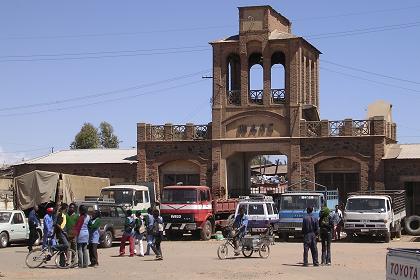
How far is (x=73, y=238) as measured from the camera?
69.7ft

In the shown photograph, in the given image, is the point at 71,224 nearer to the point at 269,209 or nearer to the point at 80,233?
the point at 80,233

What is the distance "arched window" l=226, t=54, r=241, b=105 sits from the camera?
1759 inches

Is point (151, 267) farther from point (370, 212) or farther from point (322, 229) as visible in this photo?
point (370, 212)

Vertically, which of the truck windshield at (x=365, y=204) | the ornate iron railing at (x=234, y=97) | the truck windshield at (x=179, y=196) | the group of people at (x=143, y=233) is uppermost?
the ornate iron railing at (x=234, y=97)

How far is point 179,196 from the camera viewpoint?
3419 centimetres

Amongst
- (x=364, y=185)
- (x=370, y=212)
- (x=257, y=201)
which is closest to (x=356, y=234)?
(x=370, y=212)

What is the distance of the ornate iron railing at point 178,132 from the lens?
45.2 m

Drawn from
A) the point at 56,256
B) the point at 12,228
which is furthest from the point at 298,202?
the point at 56,256

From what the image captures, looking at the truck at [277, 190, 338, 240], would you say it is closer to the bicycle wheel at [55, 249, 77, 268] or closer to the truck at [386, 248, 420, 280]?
the bicycle wheel at [55, 249, 77, 268]

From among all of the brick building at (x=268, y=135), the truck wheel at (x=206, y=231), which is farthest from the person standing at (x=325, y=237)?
the brick building at (x=268, y=135)

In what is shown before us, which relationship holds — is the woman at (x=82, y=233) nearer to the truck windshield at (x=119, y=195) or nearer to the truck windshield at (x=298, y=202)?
the truck windshield at (x=119, y=195)

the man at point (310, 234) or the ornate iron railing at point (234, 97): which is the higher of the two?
the ornate iron railing at point (234, 97)

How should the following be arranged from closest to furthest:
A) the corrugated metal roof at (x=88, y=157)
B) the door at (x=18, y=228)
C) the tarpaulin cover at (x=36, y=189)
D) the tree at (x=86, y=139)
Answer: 1. the door at (x=18, y=228)
2. the tarpaulin cover at (x=36, y=189)
3. the corrugated metal roof at (x=88, y=157)
4. the tree at (x=86, y=139)

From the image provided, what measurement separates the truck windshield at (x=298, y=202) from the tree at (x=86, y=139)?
178 ft
